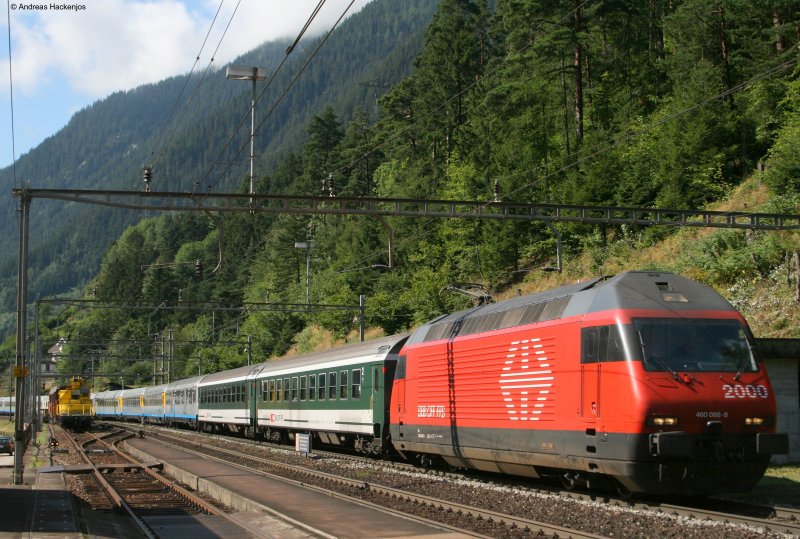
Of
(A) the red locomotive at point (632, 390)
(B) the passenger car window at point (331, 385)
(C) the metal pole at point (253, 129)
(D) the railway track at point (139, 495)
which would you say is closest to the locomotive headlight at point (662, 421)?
(A) the red locomotive at point (632, 390)

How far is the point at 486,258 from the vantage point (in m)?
59.5

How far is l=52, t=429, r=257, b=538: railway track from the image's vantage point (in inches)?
741

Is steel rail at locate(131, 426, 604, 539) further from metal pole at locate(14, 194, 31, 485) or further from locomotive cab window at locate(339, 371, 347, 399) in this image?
metal pole at locate(14, 194, 31, 485)

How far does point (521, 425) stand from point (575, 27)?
4636 cm

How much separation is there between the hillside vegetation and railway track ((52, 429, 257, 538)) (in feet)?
22.2

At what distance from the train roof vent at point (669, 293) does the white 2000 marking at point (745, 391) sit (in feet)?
5.24

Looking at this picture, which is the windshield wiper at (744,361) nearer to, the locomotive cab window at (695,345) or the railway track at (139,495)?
the locomotive cab window at (695,345)

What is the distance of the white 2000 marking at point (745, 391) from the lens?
47.0ft

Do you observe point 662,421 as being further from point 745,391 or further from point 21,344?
point 21,344

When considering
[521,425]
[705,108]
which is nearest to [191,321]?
[705,108]

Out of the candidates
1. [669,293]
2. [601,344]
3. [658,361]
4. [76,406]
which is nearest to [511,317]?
[601,344]

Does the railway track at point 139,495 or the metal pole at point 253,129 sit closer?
the railway track at point 139,495

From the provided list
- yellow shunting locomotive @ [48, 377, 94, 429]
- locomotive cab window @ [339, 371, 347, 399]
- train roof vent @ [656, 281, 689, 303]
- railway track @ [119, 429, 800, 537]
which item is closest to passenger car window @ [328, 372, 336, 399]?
locomotive cab window @ [339, 371, 347, 399]

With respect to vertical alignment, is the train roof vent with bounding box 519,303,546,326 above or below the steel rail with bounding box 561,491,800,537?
above
